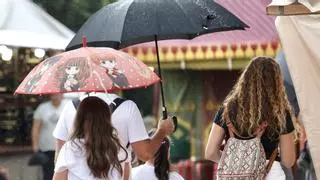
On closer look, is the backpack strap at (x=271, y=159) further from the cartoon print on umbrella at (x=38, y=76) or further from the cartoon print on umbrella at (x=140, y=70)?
the cartoon print on umbrella at (x=38, y=76)

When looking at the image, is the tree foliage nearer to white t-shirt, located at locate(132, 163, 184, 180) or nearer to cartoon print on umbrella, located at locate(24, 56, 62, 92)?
white t-shirt, located at locate(132, 163, 184, 180)

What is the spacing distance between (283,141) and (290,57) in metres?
0.57

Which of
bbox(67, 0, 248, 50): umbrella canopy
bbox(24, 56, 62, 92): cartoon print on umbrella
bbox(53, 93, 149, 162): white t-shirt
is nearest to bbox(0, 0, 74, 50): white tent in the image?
bbox(67, 0, 248, 50): umbrella canopy

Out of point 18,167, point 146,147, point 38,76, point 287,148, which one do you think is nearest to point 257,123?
point 287,148

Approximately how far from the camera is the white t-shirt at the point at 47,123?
10641 millimetres

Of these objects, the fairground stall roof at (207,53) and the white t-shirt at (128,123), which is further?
the fairground stall roof at (207,53)

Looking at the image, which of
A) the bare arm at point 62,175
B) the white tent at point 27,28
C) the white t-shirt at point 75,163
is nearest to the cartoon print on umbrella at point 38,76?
the white t-shirt at point 75,163

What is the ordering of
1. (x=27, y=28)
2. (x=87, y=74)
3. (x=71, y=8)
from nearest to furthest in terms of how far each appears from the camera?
(x=87, y=74)
(x=27, y=28)
(x=71, y=8)

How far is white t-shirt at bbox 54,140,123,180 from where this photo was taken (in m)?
5.63

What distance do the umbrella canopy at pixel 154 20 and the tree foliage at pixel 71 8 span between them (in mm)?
8514

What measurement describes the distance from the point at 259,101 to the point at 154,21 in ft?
3.19

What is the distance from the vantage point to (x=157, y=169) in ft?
22.5

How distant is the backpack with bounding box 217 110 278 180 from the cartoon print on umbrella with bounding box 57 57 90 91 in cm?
98

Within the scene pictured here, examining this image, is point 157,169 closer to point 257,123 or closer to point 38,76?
point 257,123
